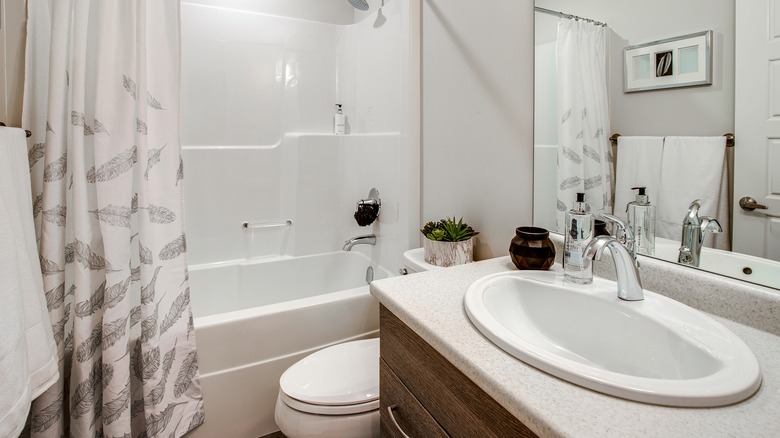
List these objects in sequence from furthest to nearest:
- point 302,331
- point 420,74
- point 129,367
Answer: point 420,74, point 302,331, point 129,367

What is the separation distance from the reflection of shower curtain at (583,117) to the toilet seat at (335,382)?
79 centimetres

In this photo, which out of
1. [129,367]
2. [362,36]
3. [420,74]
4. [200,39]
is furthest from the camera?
[362,36]

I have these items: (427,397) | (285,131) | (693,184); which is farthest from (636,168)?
(285,131)

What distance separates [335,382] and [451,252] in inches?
23.1

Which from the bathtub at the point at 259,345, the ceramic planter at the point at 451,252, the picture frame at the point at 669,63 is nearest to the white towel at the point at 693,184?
the picture frame at the point at 669,63

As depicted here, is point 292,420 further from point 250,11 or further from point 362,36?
point 250,11

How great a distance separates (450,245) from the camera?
1.41m

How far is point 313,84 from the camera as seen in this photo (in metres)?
2.59

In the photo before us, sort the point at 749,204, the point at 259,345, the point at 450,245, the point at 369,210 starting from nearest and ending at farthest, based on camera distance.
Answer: the point at 749,204
the point at 450,245
the point at 259,345
the point at 369,210

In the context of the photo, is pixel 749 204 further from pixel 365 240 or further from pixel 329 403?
pixel 365 240

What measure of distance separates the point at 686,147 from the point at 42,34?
188cm

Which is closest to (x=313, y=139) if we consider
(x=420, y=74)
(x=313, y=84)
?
(x=313, y=84)

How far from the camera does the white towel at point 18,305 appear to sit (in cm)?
78

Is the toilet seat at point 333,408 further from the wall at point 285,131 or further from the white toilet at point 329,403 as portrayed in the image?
the wall at point 285,131
